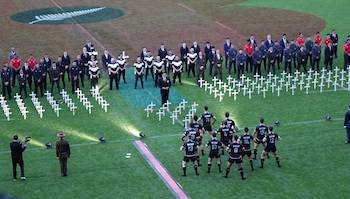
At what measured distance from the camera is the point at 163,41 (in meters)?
48.1

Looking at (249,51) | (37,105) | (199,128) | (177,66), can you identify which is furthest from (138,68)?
(199,128)

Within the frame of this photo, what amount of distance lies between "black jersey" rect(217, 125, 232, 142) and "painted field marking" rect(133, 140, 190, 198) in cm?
259

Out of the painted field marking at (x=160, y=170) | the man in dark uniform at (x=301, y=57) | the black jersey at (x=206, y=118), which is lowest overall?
the painted field marking at (x=160, y=170)

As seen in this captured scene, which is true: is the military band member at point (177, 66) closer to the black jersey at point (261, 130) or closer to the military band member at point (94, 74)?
the military band member at point (94, 74)

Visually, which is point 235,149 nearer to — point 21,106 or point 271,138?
point 271,138

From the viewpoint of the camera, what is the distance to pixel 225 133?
27828mm

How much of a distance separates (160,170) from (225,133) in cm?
298

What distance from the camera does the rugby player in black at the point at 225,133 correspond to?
2777 cm

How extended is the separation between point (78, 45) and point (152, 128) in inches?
680

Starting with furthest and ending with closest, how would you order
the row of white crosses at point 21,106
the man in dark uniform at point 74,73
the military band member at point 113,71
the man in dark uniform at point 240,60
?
the man in dark uniform at point 240,60 < the military band member at point 113,71 < the man in dark uniform at point 74,73 < the row of white crosses at point 21,106

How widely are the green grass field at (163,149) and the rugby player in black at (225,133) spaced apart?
2.12ft

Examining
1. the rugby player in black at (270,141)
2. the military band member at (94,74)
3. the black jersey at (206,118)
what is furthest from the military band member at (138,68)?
the rugby player in black at (270,141)

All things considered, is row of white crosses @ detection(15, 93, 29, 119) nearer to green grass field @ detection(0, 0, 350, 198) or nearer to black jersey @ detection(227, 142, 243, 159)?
green grass field @ detection(0, 0, 350, 198)

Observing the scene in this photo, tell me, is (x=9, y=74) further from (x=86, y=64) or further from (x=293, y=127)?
(x=293, y=127)
